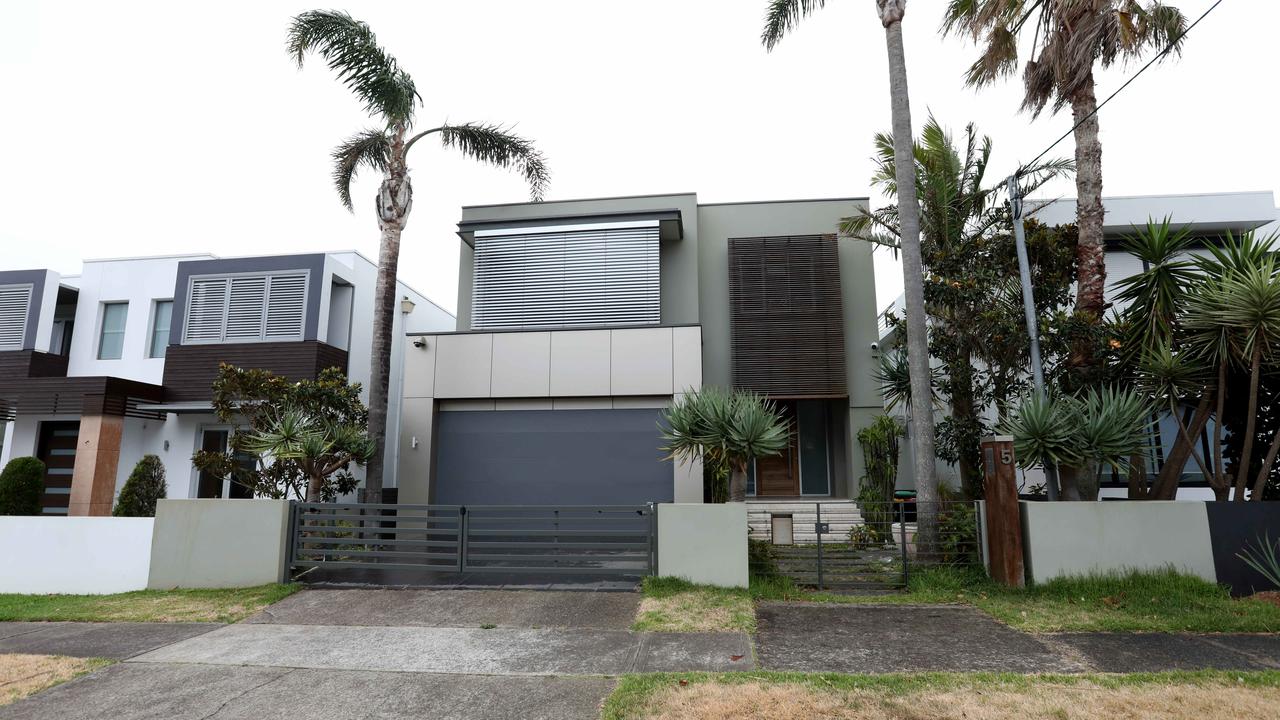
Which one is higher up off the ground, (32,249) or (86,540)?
(32,249)

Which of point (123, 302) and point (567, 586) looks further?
point (123, 302)

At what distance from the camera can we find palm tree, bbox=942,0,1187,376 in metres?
9.05

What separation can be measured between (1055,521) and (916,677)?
385 cm

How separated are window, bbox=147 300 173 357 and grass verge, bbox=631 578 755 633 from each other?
14.1m

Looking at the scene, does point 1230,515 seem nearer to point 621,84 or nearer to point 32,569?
point 621,84

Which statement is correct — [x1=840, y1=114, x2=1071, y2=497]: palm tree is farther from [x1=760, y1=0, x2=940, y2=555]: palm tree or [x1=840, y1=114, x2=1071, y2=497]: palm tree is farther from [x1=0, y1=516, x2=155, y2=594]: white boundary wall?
[x1=0, y1=516, x2=155, y2=594]: white boundary wall

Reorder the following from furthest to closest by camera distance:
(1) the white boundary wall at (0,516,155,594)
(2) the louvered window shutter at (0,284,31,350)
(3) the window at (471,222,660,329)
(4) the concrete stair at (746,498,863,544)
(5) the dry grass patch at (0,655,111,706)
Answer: (2) the louvered window shutter at (0,284,31,350)
(3) the window at (471,222,660,329)
(4) the concrete stair at (746,498,863,544)
(1) the white boundary wall at (0,516,155,594)
(5) the dry grass patch at (0,655,111,706)

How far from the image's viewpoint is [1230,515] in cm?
750

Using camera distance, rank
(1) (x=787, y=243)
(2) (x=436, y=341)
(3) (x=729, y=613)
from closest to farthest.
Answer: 1. (3) (x=729, y=613)
2. (2) (x=436, y=341)
3. (1) (x=787, y=243)

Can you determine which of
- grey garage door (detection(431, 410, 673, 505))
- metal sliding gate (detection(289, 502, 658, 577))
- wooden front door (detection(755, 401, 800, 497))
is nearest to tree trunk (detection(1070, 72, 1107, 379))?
wooden front door (detection(755, 401, 800, 497))

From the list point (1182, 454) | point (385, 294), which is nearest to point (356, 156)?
point (385, 294)

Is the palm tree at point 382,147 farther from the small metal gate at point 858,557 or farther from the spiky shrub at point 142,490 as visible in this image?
the small metal gate at point 858,557

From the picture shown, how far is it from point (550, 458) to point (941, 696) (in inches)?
345

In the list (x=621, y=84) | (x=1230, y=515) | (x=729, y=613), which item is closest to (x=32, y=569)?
(x=729, y=613)
